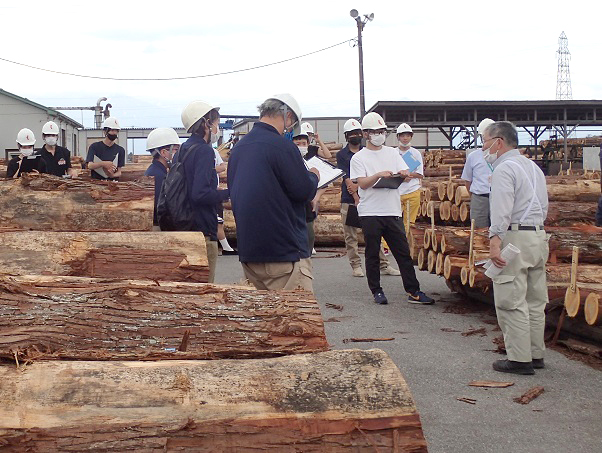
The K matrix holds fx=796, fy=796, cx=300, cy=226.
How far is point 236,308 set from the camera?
4250 mm

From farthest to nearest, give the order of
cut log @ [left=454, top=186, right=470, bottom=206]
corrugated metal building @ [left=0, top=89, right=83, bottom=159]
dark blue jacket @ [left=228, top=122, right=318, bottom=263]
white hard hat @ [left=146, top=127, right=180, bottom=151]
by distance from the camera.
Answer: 1. corrugated metal building @ [left=0, top=89, right=83, bottom=159]
2. cut log @ [left=454, top=186, right=470, bottom=206]
3. white hard hat @ [left=146, top=127, right=180, bottom=151]
4. dark blue jacket @ [left=228, top=122, right=318, bottom=263]

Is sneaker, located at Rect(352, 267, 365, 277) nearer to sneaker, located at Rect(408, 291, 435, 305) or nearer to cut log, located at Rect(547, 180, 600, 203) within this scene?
sneaker, located at Rect(408, 291, 435, 305)

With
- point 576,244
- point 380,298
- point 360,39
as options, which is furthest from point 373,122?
point 360,39

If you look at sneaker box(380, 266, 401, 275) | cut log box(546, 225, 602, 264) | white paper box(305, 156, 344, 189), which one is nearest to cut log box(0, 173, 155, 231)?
white paper box(305, 156, 344, 189)

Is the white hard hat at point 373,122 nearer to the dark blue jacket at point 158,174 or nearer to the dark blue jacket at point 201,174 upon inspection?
the dark blue jacket at point 158,174

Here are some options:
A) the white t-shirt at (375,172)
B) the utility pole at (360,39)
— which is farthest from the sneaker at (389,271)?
the utility pole at (360,39)

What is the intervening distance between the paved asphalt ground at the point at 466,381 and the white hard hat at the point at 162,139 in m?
2.39

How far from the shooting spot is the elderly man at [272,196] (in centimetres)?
521

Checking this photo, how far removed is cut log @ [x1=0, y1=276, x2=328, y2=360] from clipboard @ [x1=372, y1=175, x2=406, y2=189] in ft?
15.6

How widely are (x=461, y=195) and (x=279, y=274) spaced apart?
23.5ft

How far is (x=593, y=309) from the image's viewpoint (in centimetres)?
641

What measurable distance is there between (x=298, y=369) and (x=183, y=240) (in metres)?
2.66

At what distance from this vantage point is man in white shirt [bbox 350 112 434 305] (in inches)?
357

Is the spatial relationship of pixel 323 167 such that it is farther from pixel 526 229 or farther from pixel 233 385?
pixel 233 385
